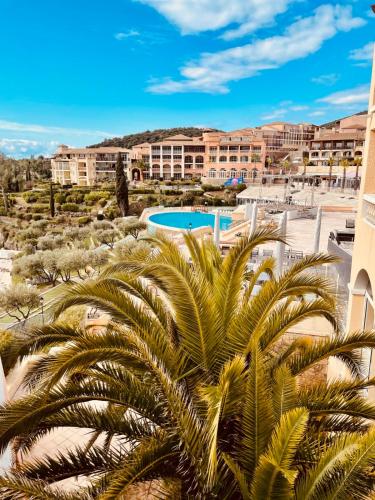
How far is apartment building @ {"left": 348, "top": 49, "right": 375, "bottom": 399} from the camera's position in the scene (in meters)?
5.77

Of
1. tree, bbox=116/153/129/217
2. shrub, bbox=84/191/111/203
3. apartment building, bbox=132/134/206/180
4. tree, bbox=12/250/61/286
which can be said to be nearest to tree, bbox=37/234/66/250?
tree, bbox=12/250/61/286

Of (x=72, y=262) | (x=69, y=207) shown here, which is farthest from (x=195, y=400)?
(x=69, y=207)

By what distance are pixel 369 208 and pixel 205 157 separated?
249ft

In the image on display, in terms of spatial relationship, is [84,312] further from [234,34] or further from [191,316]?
[234,34]

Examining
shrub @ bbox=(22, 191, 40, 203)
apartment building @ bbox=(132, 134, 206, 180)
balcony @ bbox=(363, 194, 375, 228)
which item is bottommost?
shrub @ bbox=(22, 191, 40, 203)

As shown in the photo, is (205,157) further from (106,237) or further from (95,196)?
(106,237)

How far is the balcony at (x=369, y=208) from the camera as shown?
18.7 ft

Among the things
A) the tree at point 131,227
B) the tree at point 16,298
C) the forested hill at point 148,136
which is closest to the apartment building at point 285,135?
the forested hill at point 148,136

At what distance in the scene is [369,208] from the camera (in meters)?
5.96

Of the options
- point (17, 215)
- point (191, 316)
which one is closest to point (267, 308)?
point (191, 316)

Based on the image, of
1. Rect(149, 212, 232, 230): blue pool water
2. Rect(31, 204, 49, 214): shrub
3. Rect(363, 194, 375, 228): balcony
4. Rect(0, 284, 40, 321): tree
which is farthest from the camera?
Rect(31, 204, 49, 214): shrub

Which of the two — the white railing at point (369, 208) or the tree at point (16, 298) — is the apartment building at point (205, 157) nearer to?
the tree at point (16, 298)

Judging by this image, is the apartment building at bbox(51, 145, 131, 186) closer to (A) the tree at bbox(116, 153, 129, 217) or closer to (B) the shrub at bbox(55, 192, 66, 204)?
(B) the shrub at bbox(55, 192, 66, 204)

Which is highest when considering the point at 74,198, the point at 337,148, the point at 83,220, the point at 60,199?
the point at 337,148
